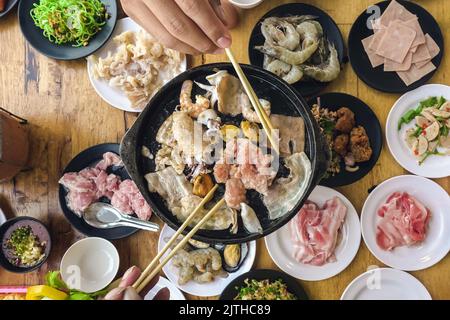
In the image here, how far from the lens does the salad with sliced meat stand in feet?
7.70

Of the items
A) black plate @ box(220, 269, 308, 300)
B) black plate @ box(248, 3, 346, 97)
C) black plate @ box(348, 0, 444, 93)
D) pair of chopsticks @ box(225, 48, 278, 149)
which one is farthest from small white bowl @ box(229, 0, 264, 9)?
black plate @ box(220, 269, 308, 300)

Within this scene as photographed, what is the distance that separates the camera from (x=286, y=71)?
2.35m

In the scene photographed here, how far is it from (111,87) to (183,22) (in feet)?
3.24

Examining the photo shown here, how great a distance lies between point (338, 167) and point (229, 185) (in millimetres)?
776

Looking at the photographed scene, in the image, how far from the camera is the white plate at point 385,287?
235 cm

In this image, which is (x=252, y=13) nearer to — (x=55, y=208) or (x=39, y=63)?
(x=39, y=63)

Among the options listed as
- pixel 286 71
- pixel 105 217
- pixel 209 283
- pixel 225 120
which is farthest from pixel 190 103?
pixel 209 283

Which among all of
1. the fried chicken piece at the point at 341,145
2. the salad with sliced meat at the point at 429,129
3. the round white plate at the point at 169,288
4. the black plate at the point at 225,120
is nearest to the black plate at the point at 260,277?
the round white plate at the point at 169,288

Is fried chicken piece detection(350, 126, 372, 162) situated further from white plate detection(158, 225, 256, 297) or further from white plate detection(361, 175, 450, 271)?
white plate detection(158, 225, 256, 297)

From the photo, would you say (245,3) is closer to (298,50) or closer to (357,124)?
(298,50)

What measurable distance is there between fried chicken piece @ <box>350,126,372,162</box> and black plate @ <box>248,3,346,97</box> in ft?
0.98

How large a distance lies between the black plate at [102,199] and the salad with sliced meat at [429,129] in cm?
151

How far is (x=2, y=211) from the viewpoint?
2533 mm

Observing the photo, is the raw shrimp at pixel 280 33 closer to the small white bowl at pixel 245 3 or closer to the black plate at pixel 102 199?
the small white bowl at pixel 245 3
